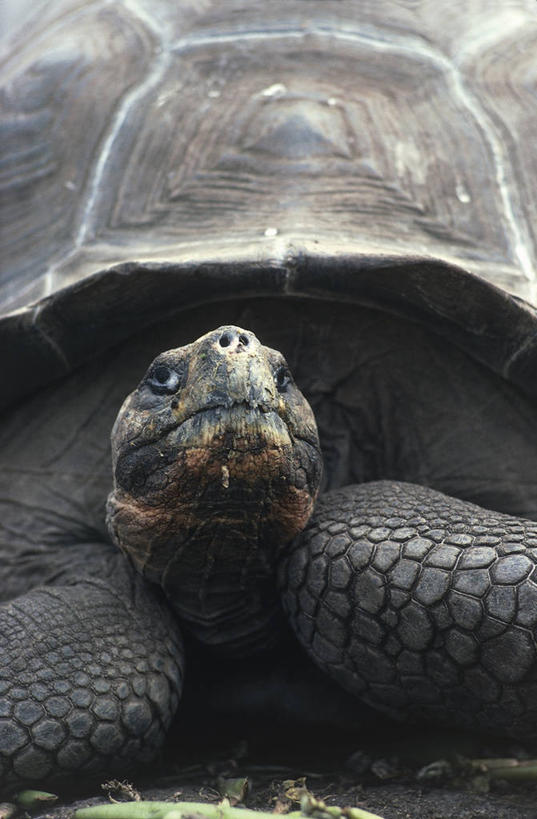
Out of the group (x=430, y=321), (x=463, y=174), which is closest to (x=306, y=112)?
(x=463, y=174)

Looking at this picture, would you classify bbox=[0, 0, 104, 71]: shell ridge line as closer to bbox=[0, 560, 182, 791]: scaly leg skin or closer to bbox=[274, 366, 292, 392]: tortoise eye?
bbox=[274, 366, 292, 392]: tortoise eye

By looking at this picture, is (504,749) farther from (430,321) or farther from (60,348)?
(60,348)

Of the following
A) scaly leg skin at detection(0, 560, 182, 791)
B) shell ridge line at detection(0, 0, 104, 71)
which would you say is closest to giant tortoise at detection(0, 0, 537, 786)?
scaly leg skin at detection(0, 560, 182, 791)

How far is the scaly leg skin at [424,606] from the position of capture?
73.7 inches

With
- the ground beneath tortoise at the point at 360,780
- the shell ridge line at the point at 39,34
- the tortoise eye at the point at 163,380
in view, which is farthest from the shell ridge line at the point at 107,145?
the ground beneath tortoise at the point at 360,780

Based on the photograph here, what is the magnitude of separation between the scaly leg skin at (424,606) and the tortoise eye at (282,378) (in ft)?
1.11

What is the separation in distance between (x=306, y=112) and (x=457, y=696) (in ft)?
5.72

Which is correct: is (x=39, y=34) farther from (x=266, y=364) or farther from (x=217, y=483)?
(x=217, y=483)

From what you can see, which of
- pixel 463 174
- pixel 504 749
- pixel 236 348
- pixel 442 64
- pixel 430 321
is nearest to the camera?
pixel 236 348

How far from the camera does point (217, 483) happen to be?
1948 mm

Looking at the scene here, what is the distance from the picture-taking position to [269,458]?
1.95 m

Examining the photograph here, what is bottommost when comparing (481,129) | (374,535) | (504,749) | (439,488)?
(504,749)

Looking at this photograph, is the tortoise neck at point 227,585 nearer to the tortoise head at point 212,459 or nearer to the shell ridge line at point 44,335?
the tortoise head at point 212,459

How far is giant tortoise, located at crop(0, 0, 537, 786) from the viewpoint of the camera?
1.98 meters
